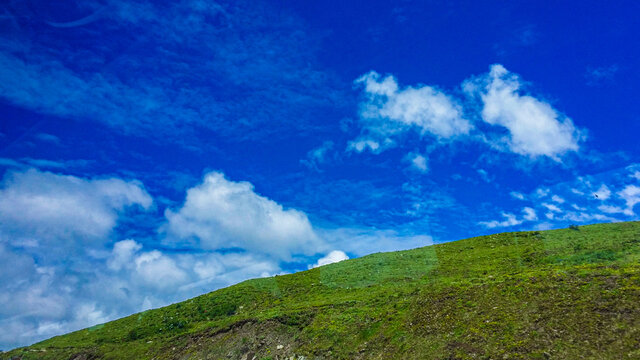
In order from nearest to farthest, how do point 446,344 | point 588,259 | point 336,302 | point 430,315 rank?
point 446,344 < point 430,315 < point 588,259 < point 336,302

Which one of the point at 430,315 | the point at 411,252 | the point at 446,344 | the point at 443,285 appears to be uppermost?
the point at 411,252

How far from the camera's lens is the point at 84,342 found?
149 ft

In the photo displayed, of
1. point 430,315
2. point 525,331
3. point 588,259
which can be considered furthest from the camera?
point 588,259

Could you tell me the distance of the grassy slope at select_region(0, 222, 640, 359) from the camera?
19.5 m

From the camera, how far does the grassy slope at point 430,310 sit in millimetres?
19469

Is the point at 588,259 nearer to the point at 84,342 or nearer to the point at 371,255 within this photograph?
the point at 371,255

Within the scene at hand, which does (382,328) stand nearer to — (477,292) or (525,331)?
(477,292)

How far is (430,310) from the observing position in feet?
85.9

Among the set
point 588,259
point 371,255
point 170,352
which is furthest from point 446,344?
point 371,255

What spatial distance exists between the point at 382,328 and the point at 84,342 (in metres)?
39.9

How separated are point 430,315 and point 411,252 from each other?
26039 mm

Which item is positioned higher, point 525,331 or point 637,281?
point 637,281

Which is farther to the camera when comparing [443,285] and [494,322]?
[443,285]

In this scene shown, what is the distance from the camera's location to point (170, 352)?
1406 inches
